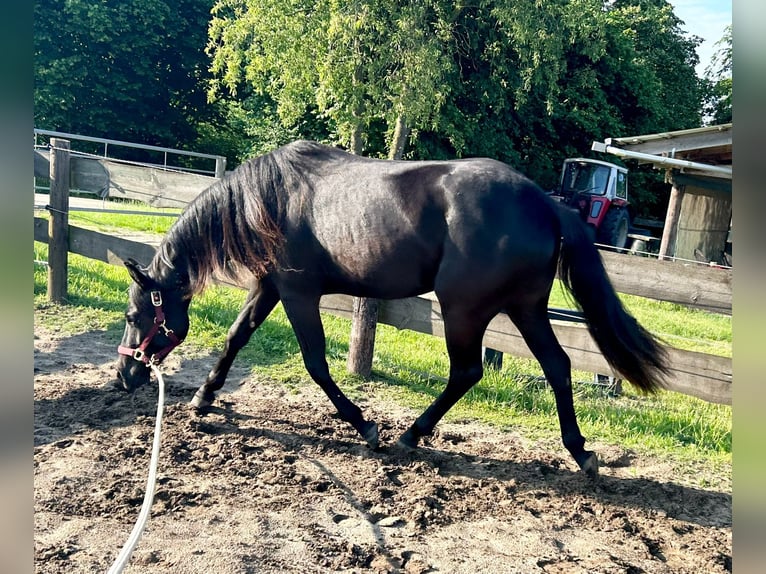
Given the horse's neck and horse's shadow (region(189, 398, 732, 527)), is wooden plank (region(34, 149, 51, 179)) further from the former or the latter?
horse's shadow (region(189, 398, 732, 527))

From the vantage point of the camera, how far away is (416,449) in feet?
12.2

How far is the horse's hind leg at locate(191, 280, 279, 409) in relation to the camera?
414 centimetres

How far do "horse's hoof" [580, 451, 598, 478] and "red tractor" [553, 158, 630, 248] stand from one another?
1413cm

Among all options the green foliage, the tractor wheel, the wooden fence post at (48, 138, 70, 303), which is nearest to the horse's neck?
the wooden fence post at (48, 138, 70, 303)

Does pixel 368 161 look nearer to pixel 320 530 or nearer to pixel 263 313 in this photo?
pixel 263 313

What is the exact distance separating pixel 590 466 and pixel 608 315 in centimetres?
86

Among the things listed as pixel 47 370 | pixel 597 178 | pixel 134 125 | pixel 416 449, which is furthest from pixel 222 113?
pixel 416 449

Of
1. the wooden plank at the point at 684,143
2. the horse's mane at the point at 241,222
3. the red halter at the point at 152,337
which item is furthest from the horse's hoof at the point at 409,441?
the wooden plank at the point at 684,143

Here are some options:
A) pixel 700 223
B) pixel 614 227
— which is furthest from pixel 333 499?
pixel 614 227

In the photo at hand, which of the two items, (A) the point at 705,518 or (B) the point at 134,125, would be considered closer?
(A) the point at 705,518

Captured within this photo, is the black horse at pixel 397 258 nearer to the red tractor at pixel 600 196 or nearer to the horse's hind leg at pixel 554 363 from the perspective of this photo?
the horse's hind leg at pixel 554 363

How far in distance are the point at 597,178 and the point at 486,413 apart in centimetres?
1506

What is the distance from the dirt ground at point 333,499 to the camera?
2.55 metres

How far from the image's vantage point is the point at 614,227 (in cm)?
1686
